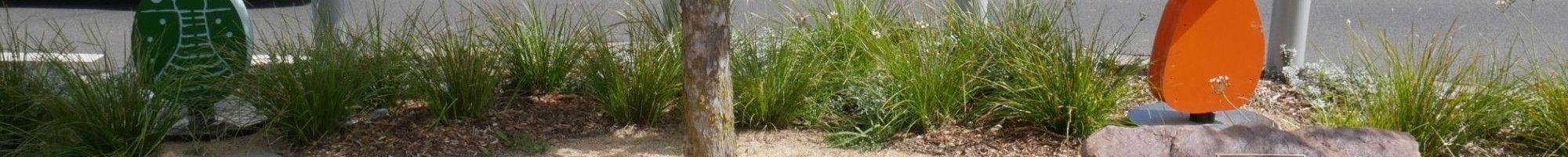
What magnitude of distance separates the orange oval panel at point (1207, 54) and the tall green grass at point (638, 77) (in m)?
1.47

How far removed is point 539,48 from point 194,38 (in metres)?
1.07

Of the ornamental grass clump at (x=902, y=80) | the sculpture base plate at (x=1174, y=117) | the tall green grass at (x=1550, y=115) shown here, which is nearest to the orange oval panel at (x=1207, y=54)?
the sculpture base plate at (x=1174, y=117)

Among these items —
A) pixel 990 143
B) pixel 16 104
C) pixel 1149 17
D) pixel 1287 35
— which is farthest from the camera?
pixel 1149 17

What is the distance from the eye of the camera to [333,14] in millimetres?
5641

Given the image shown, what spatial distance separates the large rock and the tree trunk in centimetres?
91

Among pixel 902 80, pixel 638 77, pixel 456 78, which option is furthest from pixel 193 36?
pixel 902 80

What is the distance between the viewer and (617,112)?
5.05m

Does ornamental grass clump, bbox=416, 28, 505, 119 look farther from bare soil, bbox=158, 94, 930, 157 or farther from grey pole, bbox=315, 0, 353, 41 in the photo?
grey pole, bbox=315, 0, 353, 41

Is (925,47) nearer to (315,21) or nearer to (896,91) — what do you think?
(896,91)

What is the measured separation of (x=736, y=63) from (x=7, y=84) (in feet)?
6.80

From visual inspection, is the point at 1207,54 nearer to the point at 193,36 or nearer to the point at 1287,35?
the point at 1287,35

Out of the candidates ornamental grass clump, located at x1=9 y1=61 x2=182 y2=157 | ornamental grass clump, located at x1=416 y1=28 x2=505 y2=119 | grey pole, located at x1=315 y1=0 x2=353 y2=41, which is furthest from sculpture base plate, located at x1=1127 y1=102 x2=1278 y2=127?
ornamental grass clump, located at x1=9 y1=61 x2=182 y2=157

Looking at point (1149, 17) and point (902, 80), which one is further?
point (1149, 17)

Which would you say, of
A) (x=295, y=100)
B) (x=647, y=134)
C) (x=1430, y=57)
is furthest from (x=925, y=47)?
(x=295, y=100)
